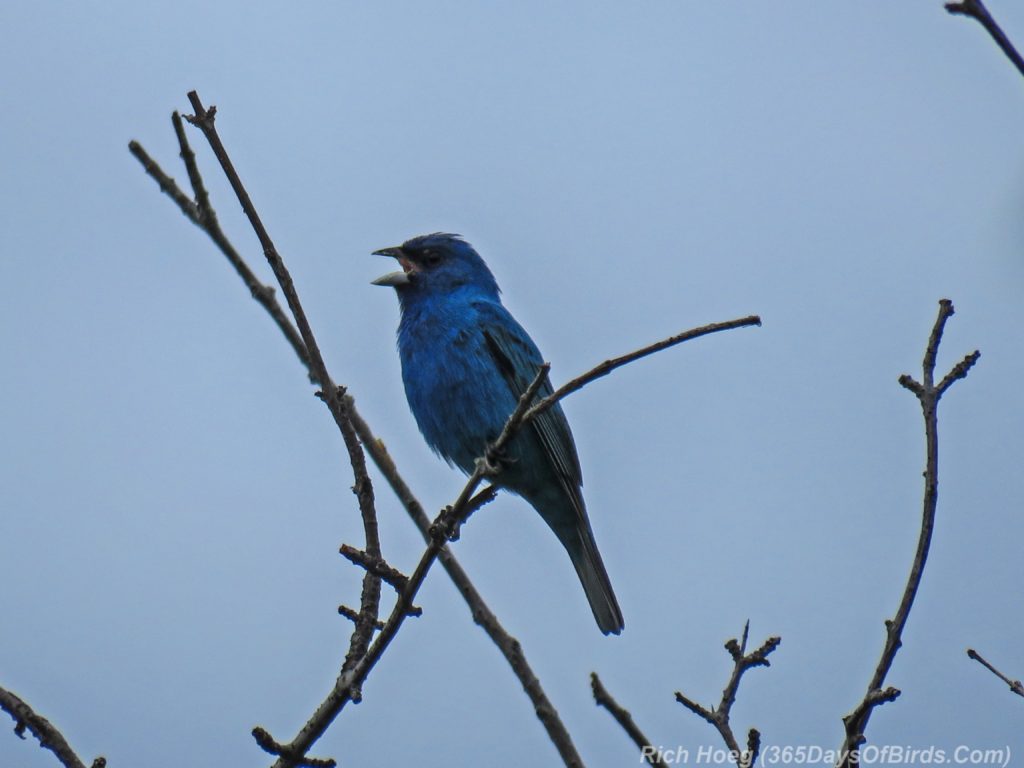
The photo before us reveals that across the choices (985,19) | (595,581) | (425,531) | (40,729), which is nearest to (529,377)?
(595,581)

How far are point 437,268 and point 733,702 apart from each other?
231 inches

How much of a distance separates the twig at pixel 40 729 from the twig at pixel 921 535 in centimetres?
236

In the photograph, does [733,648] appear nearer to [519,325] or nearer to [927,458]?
[927,458]

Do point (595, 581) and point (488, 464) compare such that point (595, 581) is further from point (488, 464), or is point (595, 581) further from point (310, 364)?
point (310, 364)

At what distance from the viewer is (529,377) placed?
29.0 feet

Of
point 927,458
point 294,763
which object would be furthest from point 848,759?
point 294,763

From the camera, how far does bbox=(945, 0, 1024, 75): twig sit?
2586 mm

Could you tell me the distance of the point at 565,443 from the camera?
8812mm

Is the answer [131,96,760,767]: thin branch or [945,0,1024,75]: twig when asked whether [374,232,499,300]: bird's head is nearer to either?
[131,96,760,767]: thin branch

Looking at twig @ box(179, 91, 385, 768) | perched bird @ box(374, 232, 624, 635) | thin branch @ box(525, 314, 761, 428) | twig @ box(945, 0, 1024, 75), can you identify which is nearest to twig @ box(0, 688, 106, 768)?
twig @ box(179, 91, 385, 768)

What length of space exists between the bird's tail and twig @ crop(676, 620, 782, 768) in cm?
327

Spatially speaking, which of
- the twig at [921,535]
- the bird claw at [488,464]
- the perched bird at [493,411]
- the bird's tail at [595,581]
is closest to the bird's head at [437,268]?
the perched bird at [493,411]

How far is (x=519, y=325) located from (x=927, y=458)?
5.58m

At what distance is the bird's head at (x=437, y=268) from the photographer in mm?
9555
